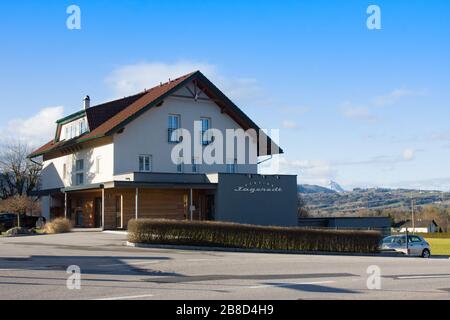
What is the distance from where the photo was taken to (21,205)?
44.6 m

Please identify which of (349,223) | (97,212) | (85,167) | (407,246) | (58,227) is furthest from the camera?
(349,223)

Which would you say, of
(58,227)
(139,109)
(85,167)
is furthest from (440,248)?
(58,227)

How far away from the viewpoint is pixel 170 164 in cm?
3997

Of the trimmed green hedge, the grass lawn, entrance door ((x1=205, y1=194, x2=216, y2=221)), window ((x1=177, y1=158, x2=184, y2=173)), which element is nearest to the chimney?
window ((x1=177, y1=158, x2=184, y2=173))

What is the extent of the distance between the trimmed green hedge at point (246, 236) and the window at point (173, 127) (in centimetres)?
1473

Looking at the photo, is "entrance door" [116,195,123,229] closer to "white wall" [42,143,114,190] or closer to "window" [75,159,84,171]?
"white wall" [42,143,114,190]

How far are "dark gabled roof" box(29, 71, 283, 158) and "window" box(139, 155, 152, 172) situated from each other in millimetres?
2756

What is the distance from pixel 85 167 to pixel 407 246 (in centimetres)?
2166

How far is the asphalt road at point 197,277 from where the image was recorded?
462 inches

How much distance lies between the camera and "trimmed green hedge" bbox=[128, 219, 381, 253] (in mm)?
25000

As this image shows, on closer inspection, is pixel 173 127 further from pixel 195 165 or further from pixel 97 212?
pixel 97 212

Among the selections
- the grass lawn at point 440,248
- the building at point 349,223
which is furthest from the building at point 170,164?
the grass lawn at point 440,248

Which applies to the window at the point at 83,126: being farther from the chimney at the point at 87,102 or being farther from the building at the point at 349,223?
the building at the point at 349,223
